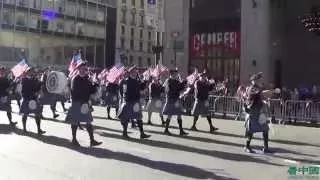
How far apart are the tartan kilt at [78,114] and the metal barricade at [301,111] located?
9.93 m

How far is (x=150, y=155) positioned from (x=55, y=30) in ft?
223

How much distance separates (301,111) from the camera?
20.5 meters

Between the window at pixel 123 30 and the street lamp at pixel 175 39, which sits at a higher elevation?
the window at pixel 123 30

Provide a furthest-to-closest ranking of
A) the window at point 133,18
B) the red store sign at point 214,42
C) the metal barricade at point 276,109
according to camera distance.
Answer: the window at point 133,18
the red store sign at point 214,42
the metal barricade at point 276,109

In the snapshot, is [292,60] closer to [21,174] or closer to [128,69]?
[128,69]

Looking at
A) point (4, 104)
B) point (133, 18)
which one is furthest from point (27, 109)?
point (133, 18)

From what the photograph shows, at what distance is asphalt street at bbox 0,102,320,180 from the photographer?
9984mm

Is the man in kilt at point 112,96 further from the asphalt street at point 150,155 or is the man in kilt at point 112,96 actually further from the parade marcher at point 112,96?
the asphalt street at point 150,155

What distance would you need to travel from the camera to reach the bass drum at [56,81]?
1878 centimetres

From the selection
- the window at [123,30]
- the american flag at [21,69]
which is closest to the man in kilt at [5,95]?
the american flag at [21,69]

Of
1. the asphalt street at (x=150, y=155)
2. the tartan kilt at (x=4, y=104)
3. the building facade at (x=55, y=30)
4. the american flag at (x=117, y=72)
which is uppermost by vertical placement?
the building facade at (x=55, y=30)

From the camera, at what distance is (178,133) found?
16.4 metres

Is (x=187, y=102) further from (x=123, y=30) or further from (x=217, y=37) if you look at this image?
(x=123, y=30)

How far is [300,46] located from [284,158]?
21.9m
